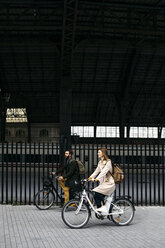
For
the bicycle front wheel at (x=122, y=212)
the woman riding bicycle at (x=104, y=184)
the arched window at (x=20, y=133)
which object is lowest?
the bicycle front wheel at (x=122, y=212)

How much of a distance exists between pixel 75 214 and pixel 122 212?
1144 mm

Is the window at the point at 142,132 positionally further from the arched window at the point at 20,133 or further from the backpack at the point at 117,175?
the backpack at the point at 117,175

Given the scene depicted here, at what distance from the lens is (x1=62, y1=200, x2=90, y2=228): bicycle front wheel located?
7.65m

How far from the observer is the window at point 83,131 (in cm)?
5206

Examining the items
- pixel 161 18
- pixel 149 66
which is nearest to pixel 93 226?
pixel 161 18

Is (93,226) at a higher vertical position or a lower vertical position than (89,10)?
lower

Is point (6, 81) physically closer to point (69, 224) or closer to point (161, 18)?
point (161, 18)

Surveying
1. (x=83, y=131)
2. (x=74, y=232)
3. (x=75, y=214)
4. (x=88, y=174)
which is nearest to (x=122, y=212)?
(x=75, y=214)

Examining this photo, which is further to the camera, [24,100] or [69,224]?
[24,100]

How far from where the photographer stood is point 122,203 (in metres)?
8.06

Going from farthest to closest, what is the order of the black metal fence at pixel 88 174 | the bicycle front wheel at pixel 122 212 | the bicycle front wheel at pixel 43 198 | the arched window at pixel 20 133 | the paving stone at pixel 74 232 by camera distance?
the arched window at pixel 20 133 < the black metal fence at pixel 88 174 < the bicycle front wheel at pixel 43 198 < the bicycle front wheel at pixel 122 212 < the paving stone at pixel 74 232

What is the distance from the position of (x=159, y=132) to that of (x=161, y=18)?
27.2 meters

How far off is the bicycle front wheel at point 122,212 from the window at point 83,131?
43.8 meters

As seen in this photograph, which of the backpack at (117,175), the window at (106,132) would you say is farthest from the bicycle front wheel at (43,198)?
the window at (106,132)
